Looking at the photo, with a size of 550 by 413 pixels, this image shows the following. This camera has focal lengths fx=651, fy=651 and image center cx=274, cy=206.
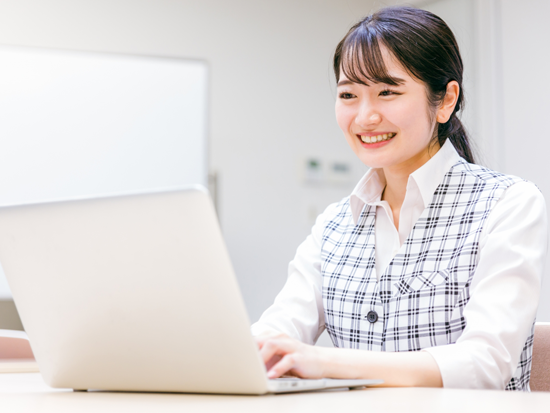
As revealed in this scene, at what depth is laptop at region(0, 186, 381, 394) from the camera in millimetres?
608

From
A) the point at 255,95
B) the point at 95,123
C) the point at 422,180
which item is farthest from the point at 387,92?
the point at 255,95

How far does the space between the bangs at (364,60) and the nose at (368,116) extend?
4 centimetres

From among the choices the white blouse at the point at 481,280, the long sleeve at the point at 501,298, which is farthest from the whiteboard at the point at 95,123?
the long sleeve at the point at 501,298

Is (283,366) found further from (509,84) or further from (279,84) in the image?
(279,84)

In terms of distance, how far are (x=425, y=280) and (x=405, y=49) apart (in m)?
0.42

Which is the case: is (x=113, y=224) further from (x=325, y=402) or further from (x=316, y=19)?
(x=316, y=19)

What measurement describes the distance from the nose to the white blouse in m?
0.12

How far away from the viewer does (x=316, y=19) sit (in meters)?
3.41

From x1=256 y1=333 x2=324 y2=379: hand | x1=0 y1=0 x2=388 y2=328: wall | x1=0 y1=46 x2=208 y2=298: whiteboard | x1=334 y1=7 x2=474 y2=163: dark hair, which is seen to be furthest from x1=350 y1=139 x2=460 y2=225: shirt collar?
x1=0 y1=0 x2=388 y2=328: wall

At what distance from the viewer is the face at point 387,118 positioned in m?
1.21

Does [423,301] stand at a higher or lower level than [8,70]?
lower

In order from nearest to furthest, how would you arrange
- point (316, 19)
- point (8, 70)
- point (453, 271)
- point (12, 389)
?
1. point (12, 389)
2. point (453, 271)
3. point (8, 70)
4. point (316, 19)

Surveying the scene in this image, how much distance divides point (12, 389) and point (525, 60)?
2.57 m

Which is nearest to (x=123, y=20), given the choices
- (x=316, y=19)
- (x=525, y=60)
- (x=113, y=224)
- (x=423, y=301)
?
(x=316, y=19)
